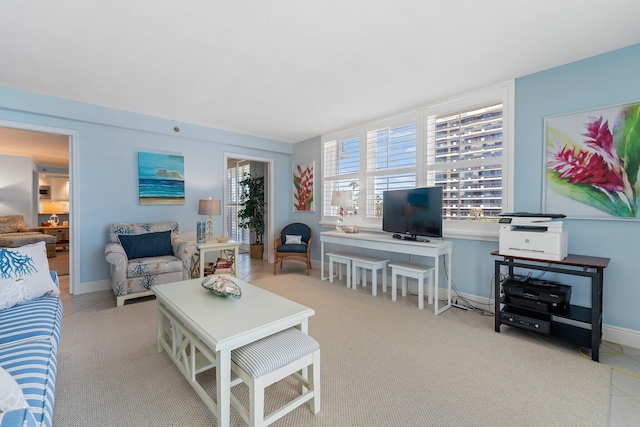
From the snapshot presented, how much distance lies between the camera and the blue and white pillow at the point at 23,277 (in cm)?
182

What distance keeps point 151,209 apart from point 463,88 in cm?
455

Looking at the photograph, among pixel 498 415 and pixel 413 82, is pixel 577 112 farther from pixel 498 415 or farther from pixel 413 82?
pixel 498 415

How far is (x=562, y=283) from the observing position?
2.62m

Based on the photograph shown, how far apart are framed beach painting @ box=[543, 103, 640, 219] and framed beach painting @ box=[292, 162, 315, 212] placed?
3.56 metres

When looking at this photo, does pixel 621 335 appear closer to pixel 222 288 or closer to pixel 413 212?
pixel 413 212

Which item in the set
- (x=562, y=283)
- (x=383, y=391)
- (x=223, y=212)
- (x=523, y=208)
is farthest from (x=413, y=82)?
(x=223, y=212)

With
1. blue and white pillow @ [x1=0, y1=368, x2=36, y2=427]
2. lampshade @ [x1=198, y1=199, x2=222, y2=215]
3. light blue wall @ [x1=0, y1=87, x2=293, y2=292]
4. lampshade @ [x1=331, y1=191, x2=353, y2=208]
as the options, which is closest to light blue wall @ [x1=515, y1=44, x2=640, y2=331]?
lampshade @ [x1=331, y1=191, x2=353, y2=208]

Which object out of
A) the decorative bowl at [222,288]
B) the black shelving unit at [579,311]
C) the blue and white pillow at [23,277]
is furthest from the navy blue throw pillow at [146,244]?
the black shelving unit at [579,311]

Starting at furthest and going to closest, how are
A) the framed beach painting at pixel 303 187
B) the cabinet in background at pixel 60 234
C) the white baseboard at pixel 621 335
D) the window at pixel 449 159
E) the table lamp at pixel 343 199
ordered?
the cabinet in background at pixel 60 234
the framed beach painting at pixel 303 187
the table lamp at pixel 343 199
the window at pixel 449 159
the white baseboard at pixel 621 335

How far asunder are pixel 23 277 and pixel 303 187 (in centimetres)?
412

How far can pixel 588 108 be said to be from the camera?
2.47 meters

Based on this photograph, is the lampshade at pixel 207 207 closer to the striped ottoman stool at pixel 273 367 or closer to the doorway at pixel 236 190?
the doorway at pixel 236 190

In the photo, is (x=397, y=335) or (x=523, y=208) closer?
(x=397, y=335)

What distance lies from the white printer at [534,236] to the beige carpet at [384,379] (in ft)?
2.52
